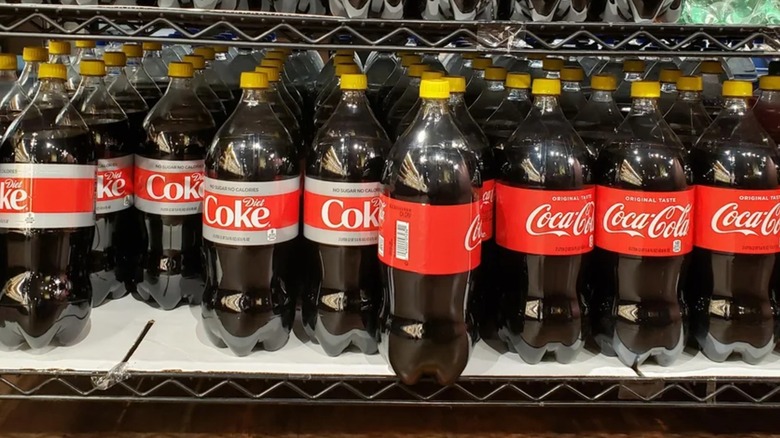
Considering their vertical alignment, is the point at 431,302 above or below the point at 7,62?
below

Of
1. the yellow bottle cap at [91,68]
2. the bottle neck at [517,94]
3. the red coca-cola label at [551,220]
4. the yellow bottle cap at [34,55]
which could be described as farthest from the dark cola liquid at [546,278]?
the yellow bottle cap at [34,55]

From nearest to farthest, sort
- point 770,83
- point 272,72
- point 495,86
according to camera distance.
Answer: point 770,83 → point 272,72 → point 495,86

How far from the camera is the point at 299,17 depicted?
106 cm

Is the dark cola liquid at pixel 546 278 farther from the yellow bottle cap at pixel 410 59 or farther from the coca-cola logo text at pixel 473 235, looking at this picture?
the yellow bottle cap at pixel 410 59

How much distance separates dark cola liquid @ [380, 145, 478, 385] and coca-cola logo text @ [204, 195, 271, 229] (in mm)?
217

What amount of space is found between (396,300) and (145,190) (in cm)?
59

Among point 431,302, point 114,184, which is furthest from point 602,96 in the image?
point 114,184

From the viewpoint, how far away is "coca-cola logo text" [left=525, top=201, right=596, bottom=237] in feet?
3.75

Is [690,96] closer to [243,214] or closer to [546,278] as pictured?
[546,278]

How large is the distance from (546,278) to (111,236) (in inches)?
35.6

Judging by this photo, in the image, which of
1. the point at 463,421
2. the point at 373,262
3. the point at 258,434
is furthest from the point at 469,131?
the point at 258,434

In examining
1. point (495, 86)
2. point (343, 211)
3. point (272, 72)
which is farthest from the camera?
point (495, 86)

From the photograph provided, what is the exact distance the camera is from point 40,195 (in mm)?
1137

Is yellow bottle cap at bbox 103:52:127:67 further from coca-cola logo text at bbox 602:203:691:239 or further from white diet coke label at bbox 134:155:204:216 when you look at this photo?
coca-cola logo text at bbox 602:203:691:239
